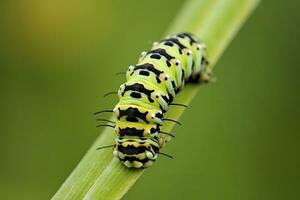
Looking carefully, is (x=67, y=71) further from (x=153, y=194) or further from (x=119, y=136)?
(x=119, y=136)

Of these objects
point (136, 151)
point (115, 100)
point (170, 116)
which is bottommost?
point (115, 100)

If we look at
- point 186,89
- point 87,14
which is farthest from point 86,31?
point 186,89

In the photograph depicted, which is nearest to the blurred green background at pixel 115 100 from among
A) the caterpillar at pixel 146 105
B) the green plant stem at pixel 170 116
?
the green plant stem at pixel 170 116

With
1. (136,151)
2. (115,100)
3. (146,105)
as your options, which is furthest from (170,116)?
(115,100)

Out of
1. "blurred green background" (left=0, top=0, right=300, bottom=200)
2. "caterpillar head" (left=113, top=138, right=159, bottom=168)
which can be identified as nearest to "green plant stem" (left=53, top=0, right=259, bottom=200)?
"caterpillar head" (left=113, top=138, right=159, bottom=168)

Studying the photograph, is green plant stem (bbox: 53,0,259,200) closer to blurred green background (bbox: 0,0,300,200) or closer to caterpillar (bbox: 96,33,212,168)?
caterpillar (bbox: 96,33,212,168)

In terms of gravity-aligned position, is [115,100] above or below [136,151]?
below

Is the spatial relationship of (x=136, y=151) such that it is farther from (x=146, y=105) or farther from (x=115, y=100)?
(x=115, y=100)

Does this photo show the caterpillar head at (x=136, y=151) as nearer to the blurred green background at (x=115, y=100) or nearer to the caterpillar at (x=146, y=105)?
the caterpillar at (x=146, y=105)
